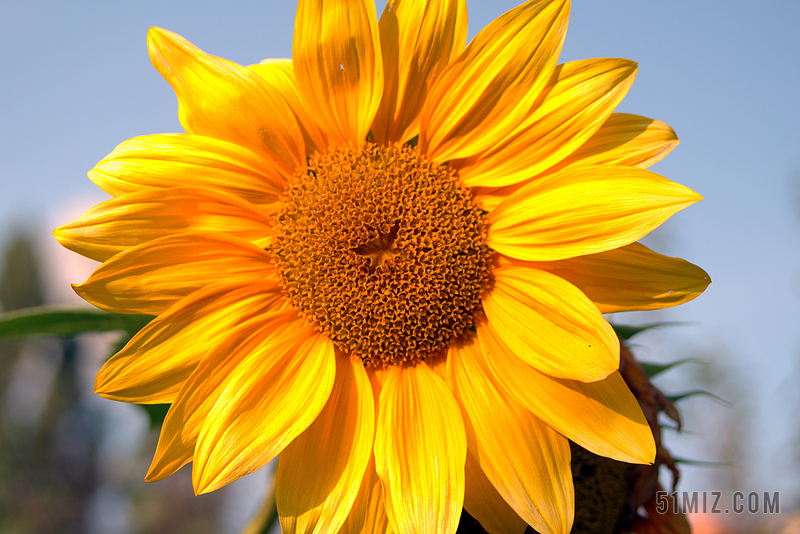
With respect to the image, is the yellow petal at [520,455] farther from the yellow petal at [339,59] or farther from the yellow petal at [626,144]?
the yellow petal at [339,59]

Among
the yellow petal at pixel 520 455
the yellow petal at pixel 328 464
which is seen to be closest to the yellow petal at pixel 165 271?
the yellow petal at pixel 328 464

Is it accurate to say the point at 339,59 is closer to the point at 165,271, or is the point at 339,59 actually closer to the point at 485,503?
the point at 165,271

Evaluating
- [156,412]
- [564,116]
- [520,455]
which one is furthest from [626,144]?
[156,412]

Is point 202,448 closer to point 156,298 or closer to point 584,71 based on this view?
point 156,298

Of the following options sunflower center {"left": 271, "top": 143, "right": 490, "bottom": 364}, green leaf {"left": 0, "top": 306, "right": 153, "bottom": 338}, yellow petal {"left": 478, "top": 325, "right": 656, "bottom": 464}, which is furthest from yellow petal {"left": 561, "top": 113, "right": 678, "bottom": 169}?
green leaf {"left": 0, "top": 306, "right": 153, "bottom": 338}

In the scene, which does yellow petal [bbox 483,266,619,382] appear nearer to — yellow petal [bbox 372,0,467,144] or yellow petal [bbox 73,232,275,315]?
yellow petal [bbox 372,0,467,144]
